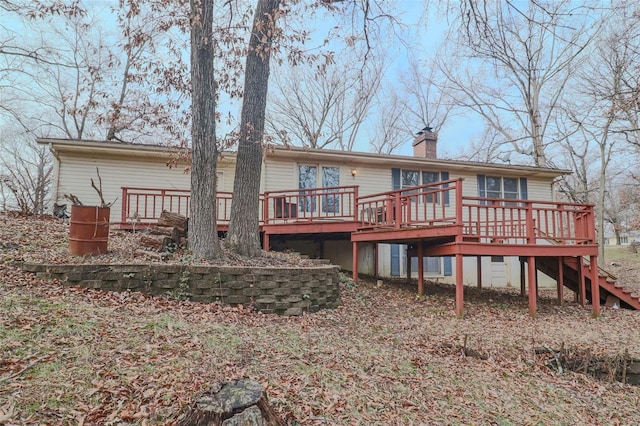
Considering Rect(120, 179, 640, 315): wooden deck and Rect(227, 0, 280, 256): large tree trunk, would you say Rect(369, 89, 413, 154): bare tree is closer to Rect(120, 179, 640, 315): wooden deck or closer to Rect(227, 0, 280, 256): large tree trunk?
Rect(120, 179, 640, 315): wooden deck

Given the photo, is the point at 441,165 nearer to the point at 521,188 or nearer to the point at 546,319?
the point at 521,188

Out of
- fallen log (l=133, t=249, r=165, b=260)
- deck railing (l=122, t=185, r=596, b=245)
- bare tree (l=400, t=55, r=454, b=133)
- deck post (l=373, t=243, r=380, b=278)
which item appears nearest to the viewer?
fallen log (l=133, t=249, r=165, b=260)

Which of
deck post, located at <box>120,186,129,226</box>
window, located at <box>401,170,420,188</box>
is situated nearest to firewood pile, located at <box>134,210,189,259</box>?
deck post, located at <box>120,186,129,226</box>

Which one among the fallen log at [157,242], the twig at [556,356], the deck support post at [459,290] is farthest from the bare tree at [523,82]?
the fallen log at [157,242]

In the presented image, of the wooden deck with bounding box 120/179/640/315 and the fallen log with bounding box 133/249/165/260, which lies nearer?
the fallen log with bounding box 133/249/165/260

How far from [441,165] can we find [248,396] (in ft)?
37.3

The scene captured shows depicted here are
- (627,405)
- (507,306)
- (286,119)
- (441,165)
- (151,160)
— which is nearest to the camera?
(627,405)

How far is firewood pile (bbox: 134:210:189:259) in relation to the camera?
6.40 meters

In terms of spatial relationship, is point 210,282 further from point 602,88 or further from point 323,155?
point 602,88

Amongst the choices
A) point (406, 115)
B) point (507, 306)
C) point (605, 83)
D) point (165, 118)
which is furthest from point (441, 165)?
point (406, 115)

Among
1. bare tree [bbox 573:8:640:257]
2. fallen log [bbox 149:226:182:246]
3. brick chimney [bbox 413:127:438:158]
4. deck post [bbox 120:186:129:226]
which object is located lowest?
fallen log [bbox 149:226:182:246]

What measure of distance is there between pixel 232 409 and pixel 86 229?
16.1 feet

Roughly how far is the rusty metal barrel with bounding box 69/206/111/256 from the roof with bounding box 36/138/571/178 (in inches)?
115

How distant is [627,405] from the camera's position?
4109 mm
